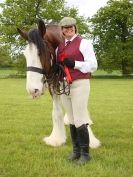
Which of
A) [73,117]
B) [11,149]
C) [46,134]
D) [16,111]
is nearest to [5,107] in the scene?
[16,111]

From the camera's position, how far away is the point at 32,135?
9.30 metres

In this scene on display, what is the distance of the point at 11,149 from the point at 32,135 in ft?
4.69

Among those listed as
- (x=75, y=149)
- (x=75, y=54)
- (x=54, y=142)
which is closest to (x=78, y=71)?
(x=75, y=54)

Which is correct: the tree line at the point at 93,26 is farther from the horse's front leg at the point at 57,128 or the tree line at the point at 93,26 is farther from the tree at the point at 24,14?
the horse's front leg at the point at 57,128

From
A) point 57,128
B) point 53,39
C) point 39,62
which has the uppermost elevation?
point 53,39

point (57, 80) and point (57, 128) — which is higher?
point (57, 80)

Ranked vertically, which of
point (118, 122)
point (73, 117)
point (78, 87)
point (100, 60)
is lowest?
point (100, 60)

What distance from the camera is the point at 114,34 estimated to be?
185 ft

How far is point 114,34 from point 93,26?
10.9 ft

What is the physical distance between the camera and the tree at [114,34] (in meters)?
53.9

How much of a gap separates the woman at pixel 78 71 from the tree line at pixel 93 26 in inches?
1723

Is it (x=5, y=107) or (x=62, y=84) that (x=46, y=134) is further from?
(x=5, y=107)

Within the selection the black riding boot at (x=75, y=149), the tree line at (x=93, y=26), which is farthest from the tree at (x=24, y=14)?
the black riding boot at (x=75, y=149)

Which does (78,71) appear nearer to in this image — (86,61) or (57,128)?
(86,61)
